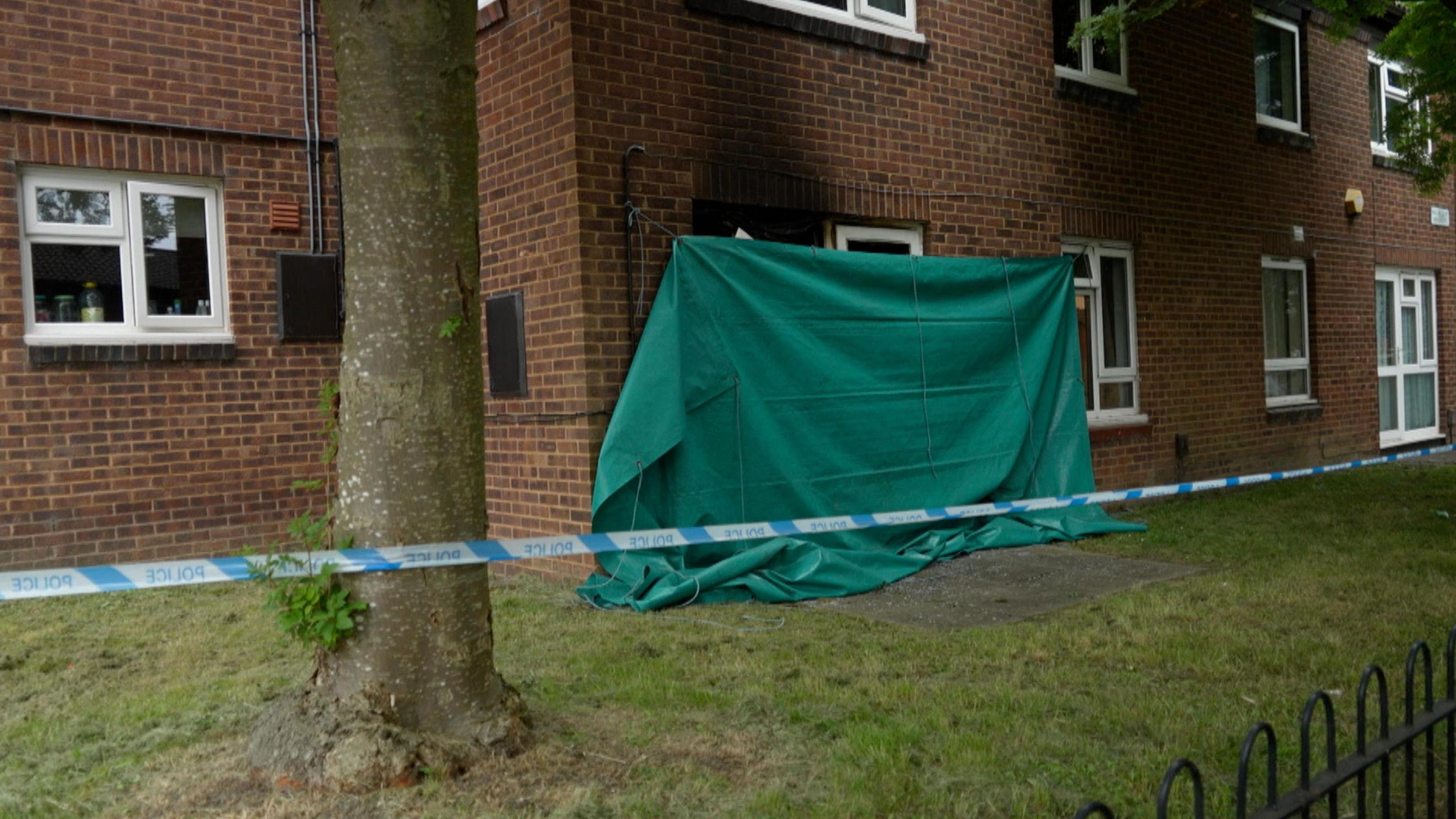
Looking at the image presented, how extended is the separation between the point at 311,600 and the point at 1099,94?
8.90 m

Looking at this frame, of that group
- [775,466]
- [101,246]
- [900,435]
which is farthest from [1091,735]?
[101,246]

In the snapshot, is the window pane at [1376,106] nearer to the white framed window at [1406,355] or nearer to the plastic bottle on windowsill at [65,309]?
the white framed window at [1406,355]

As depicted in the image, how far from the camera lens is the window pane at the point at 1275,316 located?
13352mm

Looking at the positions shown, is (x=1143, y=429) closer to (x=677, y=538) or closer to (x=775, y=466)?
(x=775, y=466)

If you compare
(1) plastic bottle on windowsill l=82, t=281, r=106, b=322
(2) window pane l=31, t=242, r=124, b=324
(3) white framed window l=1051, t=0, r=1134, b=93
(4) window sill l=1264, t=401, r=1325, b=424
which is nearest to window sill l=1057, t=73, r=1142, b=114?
(3) white framed window l=1051, t=0, r=1134, b=93

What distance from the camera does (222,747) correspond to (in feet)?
13.9

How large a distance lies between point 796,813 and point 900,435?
16.5ft

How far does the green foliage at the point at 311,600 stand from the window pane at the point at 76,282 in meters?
5.13

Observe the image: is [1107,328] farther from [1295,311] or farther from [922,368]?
[1295,311]

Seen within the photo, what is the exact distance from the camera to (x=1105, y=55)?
11156mm

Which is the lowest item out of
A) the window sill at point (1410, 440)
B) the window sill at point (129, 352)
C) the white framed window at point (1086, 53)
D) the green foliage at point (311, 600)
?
the window sill at point (1410, 440)

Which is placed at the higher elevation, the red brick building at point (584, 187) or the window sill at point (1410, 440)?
the red brick building at point (584, 187)

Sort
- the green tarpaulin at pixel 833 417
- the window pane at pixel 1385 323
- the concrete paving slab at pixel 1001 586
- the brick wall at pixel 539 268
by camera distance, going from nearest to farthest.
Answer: the concrete paving slab at pixel 1001 586
the green tarpaulin at pixel 833 417
the brick wall at pixel 539 268
the window pane at pixel 1385 323

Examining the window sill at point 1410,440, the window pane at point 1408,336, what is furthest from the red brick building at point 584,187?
the window pane at point 1408,336
